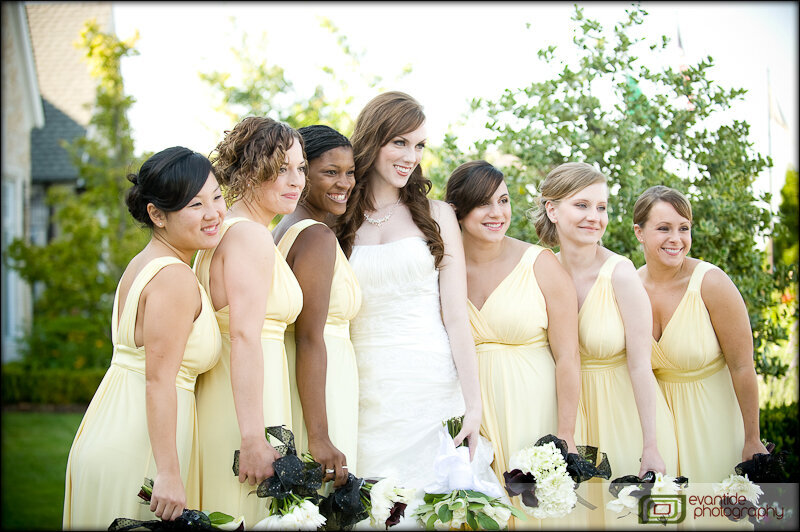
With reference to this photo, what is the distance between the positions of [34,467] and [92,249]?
17.0ft

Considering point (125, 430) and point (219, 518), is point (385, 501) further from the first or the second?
point (125, 430)

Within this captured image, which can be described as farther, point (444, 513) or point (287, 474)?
point (444, 513)

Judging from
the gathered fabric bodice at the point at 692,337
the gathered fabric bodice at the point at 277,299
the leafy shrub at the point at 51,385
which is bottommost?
the leafy shrub at the point at 51,385

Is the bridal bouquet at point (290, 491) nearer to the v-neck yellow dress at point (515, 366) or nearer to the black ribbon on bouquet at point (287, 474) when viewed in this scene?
the black ribbon on bouquet at point (287, 474)

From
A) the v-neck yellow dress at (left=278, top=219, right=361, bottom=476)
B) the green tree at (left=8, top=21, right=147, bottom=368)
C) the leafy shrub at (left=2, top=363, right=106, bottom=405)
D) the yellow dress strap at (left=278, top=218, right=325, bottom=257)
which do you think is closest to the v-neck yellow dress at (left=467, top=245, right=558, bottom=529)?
the v-neck yellow dress at (left=278, top=219, right=361, bottom=476)

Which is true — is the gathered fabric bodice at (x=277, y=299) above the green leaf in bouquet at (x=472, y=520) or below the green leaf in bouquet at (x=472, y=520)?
above

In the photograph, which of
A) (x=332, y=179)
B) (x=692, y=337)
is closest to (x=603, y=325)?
(x=692, y=337)

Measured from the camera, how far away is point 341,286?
4129 mm

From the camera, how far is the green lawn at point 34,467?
7.43 meters

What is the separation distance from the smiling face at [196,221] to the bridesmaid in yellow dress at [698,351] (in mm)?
2931

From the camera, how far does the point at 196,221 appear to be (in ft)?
12.0

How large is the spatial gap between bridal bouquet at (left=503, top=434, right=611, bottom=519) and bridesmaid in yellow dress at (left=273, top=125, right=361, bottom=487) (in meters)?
0.95

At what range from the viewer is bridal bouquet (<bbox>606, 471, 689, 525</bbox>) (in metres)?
4.19

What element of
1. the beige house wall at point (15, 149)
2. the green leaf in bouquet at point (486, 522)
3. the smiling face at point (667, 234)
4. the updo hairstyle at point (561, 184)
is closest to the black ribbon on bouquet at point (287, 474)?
the green leaf in bouquet at point (486, 522)
